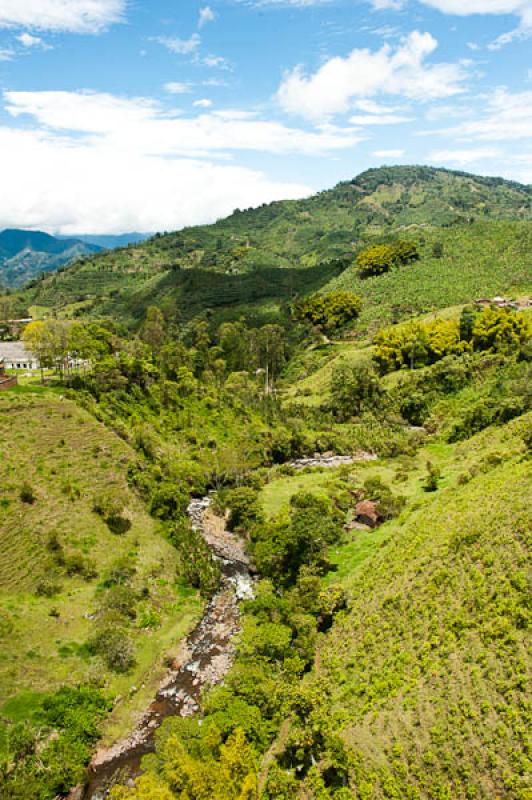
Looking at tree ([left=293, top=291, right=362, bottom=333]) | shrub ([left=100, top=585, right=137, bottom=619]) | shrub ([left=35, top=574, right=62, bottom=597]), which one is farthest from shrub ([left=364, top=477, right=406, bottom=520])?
tree ([left=293, top=291, right=362, bottom=333])

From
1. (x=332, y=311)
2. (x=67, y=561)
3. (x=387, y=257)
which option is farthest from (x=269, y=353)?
(x=67, y=561)

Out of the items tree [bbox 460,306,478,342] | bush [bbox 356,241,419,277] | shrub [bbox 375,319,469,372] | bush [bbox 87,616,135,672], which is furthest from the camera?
bush [bbox 356,241,419,277]

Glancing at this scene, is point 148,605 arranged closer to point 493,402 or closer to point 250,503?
point 250,503

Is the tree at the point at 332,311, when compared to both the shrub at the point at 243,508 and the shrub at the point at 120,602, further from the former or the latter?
the shrub at the point at 120,602

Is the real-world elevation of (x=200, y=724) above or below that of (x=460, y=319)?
below

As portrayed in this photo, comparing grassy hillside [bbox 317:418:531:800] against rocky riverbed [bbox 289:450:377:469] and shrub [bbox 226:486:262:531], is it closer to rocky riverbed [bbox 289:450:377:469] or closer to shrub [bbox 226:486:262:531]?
shrub [bbox 226:486:262:531]

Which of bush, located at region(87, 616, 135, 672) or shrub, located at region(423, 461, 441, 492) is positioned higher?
shrub, located at region(423, 461, 441, 492)

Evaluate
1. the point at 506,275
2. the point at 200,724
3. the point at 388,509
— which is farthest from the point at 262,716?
the point at 506,275
